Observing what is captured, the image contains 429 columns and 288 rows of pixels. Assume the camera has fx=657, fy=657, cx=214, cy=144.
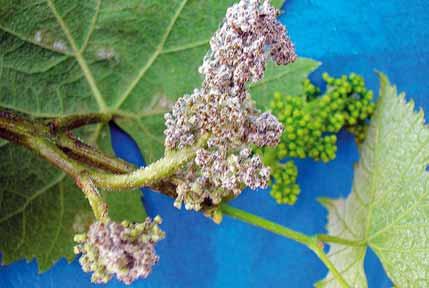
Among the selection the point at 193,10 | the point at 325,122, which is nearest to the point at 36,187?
the point at 193,10

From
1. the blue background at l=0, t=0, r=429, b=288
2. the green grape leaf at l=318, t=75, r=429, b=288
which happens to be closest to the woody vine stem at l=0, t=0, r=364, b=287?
the green grape leaf at l=318, t=75, r=429, b=288

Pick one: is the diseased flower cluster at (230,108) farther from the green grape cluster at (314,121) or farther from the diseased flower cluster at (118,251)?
the green grape cluster at (314,121)

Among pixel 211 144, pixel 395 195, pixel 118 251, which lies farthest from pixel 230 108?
pixel 395 195

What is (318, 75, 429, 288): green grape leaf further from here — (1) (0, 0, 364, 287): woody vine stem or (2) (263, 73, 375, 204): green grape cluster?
(1) (0, 0, 364, 287): woody vine stem

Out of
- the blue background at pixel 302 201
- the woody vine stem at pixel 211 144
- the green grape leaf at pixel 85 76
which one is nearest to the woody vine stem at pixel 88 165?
the woody vine stem at pixel 211 144

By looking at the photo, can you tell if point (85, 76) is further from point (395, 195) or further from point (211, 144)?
point (395, 195)

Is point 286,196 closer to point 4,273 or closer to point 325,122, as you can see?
point 325,122
